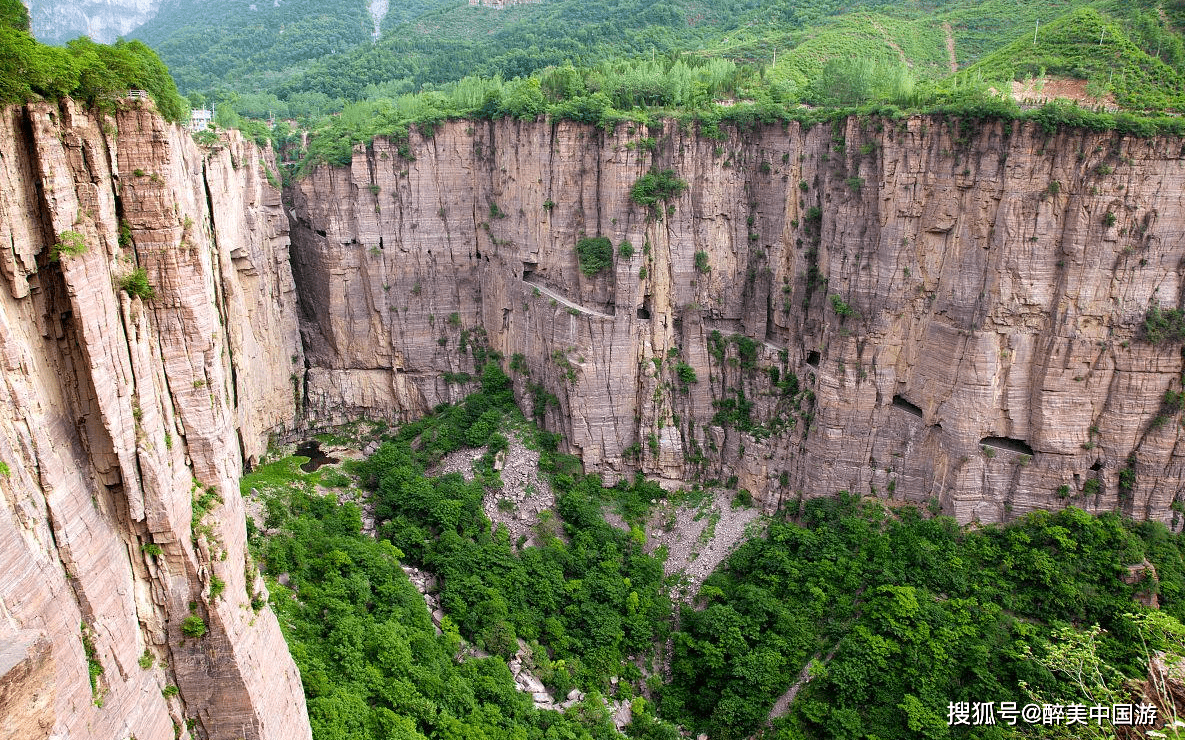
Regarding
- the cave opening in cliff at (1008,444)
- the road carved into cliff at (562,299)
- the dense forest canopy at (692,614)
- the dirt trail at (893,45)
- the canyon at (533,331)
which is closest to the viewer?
the canyon at (533,331)

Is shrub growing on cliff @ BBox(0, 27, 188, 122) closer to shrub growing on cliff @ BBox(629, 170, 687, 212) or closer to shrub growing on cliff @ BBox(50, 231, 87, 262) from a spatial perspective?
shrub growing on cliff @ BBox(50, 231, 87, 262)

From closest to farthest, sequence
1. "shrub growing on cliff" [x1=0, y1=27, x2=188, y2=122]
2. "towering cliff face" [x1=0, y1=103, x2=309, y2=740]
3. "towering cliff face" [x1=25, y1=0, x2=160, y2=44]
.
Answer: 1. "towering cliff face" [x1=0, y1=103, x2=309, y2=740]
2. "shrub growing on cliff" [x1=0, y1=27, x2=188, y2=122]
3. "towering cliff face" [x1=25, y1=0, x2=160, y2=44]

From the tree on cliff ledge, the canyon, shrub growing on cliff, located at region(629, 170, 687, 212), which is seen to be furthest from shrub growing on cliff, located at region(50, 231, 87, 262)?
shrub growing on cliff, located at region(629, 170, 687, 212)

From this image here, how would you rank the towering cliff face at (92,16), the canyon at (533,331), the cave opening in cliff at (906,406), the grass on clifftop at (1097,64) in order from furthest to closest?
the towering cliff face at (92,16), the cave opening in cliff at (906,406), the grass on clifftop at (1097,64), the canyon at (533,331)

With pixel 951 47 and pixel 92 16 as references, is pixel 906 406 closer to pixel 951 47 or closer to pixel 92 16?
pixel 951 47

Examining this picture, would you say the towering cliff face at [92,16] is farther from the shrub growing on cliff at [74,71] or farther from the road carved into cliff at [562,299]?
the shrub growing on cliff at [74,71]

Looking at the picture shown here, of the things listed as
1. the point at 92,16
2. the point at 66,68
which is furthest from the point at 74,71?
the point at 92,16

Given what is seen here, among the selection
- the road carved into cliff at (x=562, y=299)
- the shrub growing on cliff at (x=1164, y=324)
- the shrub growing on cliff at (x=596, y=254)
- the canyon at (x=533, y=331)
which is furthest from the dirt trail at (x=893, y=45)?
the road carved into cliff at (x=562, y=299)
